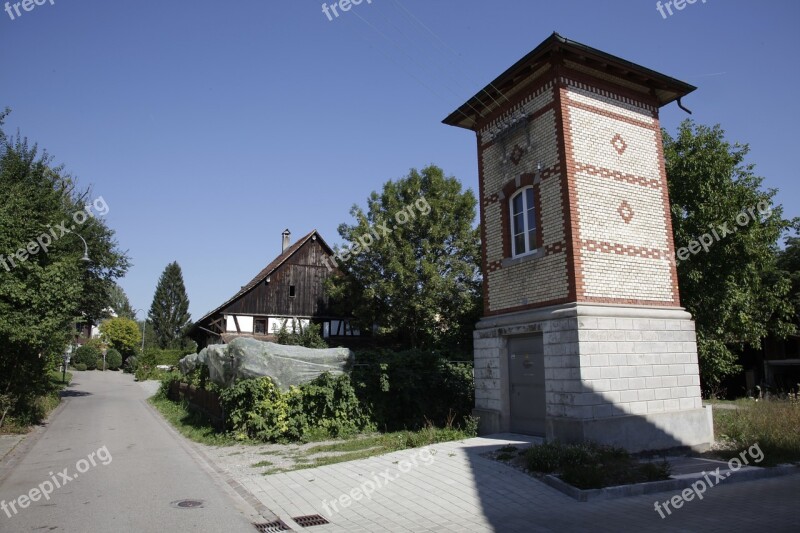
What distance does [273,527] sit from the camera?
6.58 m

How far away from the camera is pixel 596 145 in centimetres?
1149

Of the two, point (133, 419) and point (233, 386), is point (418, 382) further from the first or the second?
point (133, 419)

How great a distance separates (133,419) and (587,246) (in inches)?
693

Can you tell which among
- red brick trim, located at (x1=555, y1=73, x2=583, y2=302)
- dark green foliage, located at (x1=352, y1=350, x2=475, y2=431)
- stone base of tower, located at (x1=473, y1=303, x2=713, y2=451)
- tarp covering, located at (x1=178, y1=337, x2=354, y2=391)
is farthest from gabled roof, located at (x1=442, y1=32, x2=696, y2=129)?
tarp covering, located at (x1=178, y1=337, x2=354, y2=391)

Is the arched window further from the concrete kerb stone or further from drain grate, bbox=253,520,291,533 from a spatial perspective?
drain grate, bbox=253,520,291,533

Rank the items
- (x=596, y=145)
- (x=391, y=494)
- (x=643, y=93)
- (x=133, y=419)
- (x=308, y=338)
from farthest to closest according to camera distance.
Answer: (x=308, y=338), (x=133, y=419), (x=643, y=93), (x=596, y=145), (x=391, y=494)

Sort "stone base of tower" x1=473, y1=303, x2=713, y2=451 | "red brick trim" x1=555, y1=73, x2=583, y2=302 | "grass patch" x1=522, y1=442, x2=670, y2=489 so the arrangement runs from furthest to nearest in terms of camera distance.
A: "red brick trim" x1=555, y1=73, x2=583, y2=302, "stone base of tower" x1=473, y1=303, x2=713, y2=451, "grass patch" x1=522, y1=442, x2=670, y2=489

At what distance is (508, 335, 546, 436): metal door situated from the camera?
11.1 metres

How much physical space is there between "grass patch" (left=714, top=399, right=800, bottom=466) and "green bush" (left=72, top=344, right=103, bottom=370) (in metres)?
72.3

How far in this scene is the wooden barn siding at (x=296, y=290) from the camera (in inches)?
1310

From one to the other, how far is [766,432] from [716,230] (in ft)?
30.7

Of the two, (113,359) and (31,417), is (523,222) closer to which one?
(31,417)

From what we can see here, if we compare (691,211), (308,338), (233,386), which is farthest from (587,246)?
(308,338)

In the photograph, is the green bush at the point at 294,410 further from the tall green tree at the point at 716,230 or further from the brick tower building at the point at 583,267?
the tall green tree at the point at 716,230
